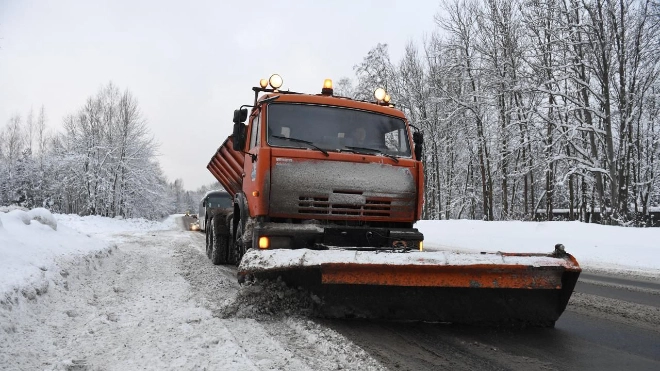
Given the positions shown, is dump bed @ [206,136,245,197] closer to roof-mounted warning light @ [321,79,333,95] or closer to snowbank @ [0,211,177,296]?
roof-mounted warning light @ [321,79,333,95]

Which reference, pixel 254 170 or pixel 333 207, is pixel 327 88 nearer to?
pixel 254 170

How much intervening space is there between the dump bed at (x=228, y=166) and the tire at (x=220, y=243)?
65 centimetres

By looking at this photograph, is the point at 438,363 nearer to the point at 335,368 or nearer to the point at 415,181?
the point at 335,368

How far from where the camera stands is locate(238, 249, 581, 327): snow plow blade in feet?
11.7

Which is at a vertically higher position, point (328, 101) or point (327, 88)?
point (327, 88)

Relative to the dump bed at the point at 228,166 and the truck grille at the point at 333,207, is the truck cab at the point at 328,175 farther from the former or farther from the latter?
the dump bed at the point at 228,166

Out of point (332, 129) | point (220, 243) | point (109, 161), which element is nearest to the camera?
point (332, 129)

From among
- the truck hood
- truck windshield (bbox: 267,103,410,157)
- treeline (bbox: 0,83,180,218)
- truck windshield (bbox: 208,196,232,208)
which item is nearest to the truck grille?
the truck hood

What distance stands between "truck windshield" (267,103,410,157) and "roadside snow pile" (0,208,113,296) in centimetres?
278

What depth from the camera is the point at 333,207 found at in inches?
189

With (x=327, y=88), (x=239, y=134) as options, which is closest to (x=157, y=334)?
(x=239, y=134)

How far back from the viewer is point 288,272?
12.5ft

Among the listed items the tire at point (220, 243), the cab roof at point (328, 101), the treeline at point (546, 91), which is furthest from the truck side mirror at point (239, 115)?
the treeline at point (546, 91)

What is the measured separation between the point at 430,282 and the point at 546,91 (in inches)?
651
